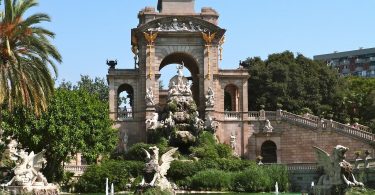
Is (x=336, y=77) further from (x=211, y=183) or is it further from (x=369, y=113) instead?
(x=211, y=183)

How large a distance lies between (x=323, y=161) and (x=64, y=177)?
2912 centimetres

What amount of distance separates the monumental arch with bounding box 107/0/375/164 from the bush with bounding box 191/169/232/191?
11968 mm

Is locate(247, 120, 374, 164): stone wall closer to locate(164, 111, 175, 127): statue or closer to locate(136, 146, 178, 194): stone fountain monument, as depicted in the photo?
locate(164, 111, 175, 127): statue

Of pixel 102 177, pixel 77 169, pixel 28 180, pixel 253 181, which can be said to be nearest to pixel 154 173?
pixel 28 180

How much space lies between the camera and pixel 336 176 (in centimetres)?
2478

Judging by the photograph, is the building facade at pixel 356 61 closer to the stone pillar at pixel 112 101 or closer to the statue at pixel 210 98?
the statue at pixel 210 98

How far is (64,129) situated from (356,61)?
88.2m

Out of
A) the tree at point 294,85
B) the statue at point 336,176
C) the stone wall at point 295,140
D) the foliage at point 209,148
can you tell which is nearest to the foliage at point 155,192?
the statue at point 336,176

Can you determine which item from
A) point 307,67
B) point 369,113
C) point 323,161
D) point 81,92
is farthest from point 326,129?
point 323,161

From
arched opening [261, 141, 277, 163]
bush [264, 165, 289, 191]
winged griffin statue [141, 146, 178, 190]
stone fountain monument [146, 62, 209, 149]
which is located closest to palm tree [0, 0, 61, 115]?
winged griffin statue [141, 146, 178, 190]

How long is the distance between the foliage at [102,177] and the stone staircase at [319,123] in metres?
16.8

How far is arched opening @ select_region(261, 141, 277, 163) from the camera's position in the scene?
64.1m

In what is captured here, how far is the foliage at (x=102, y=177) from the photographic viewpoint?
163 ft

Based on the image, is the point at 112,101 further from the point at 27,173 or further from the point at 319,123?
the point at 27,173
